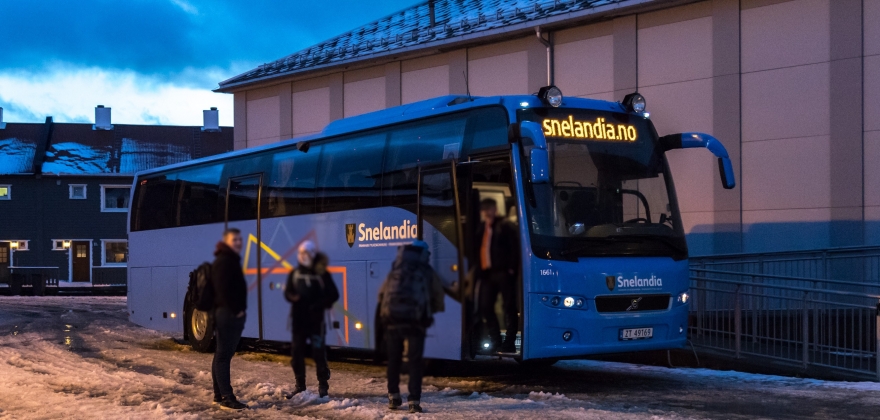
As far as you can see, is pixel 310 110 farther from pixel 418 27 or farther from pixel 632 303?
pixel 632 303

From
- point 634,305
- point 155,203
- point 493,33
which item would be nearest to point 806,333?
point 634,305

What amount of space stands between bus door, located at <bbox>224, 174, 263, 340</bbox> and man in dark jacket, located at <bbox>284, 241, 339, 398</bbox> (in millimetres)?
620

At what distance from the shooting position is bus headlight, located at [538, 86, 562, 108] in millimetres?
10289

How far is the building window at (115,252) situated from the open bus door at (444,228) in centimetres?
5468

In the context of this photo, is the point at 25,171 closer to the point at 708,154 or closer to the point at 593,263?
the point at 708,154

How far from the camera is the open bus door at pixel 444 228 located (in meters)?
3.37

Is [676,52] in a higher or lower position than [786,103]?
higher

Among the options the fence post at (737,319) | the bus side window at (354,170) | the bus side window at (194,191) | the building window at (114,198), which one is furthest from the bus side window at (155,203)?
the building window at (114,198)

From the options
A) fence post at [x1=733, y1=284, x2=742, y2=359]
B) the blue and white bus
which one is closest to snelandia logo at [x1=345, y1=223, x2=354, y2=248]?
the blue and white bus

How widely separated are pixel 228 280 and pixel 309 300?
3.70 feet

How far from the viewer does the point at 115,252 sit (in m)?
59.2

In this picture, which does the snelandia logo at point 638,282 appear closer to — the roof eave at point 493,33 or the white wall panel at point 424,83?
the roof eave at point 493,33

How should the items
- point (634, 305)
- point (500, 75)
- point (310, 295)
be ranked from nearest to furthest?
point (310, 295) → point (634, 305) → point (500, 75)

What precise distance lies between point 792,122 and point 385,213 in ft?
51.3
